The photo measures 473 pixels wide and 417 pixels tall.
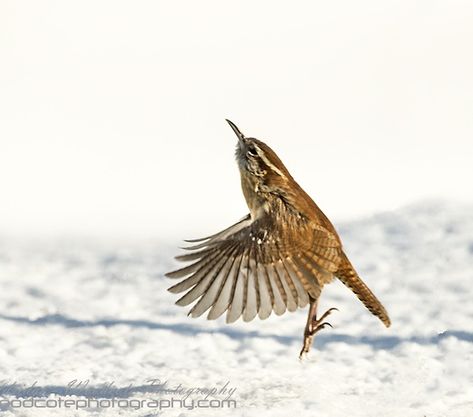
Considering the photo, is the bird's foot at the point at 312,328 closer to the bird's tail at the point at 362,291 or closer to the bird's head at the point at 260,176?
the bird's tail at the point at 362,291

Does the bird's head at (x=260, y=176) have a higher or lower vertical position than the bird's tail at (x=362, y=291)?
higher

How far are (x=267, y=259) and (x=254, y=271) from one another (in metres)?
0.10

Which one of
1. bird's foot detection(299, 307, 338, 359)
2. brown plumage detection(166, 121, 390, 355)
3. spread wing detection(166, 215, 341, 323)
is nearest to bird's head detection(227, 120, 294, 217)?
brown plumage detection(166, 121, 390, 355)

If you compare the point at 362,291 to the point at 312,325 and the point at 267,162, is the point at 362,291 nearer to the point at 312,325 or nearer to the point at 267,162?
the point at 312,325

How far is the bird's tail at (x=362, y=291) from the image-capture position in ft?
21.0

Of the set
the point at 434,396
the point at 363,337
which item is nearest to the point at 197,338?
the point at 363,337

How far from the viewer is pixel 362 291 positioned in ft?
21.1

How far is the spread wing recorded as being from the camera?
19.4 ft

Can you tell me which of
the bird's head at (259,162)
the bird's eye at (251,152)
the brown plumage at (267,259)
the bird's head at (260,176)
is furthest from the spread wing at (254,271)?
the bird's eye at (251,152)

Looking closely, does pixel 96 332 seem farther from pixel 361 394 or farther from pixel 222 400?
pixel 361 394

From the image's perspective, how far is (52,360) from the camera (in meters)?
7.70

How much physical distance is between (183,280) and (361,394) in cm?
180

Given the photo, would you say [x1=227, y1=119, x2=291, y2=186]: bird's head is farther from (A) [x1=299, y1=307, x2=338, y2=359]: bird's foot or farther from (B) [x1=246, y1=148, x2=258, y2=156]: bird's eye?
(A) [x1=299, y1=307, x2=338, y2=359]: bird's foot

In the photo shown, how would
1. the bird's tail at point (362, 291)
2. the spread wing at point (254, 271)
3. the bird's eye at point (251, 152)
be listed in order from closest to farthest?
1. the spread wing at point (254, 271)
2. the bird's tail at point (362, 291)
3. the bird's eye at point (251, 152)
